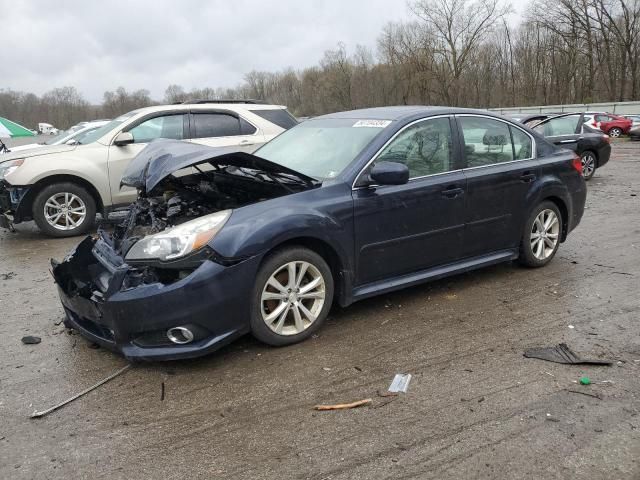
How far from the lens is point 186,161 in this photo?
389cm

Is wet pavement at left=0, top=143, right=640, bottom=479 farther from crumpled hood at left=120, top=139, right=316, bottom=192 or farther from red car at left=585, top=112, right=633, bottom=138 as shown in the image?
red car at left=585, top=112, right=633, bottom=138

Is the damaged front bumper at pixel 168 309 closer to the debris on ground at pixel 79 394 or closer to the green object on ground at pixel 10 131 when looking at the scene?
the debris on ground at pixel 79 394

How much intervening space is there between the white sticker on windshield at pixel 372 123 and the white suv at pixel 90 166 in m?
4.15

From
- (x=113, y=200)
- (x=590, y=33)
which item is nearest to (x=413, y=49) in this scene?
(x=590, y=33)

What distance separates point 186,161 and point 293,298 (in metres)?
1.23

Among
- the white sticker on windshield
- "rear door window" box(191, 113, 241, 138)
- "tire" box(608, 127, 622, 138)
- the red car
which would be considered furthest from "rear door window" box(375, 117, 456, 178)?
"tire" box(608, 127, 622, 138)

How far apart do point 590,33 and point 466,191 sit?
59.7 metres

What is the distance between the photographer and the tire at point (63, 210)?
7754 mm

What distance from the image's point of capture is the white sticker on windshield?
14.9 feet

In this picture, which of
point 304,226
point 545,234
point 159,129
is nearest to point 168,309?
point 304,226

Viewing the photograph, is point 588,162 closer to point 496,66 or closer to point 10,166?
point 10,166

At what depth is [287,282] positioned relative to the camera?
151 inches

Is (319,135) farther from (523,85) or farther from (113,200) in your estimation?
(523,85)

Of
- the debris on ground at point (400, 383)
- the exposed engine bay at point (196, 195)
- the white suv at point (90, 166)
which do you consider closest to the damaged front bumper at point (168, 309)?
the exposed engine bay at point (196, 195)
